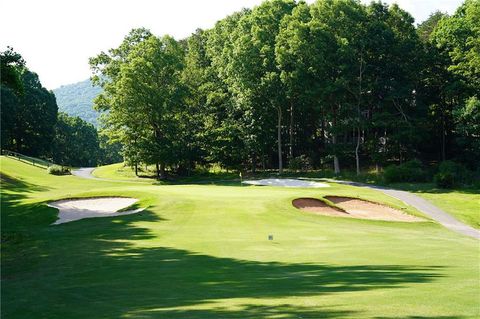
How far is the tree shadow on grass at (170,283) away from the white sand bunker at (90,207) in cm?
1144

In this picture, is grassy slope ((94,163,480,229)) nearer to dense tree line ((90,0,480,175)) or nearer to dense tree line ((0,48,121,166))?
dense tree line ((90,0,480,175))

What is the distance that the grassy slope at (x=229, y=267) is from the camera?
8.88 m

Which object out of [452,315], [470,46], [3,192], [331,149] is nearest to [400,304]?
[452,315]

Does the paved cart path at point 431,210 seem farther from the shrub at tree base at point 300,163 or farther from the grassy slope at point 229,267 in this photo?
the shrub at tree base at point 300,163

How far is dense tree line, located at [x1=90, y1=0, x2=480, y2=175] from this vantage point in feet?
186

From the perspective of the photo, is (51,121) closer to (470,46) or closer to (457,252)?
(470,46)

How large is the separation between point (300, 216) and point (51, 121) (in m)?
76.0

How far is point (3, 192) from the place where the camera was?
43.1 m

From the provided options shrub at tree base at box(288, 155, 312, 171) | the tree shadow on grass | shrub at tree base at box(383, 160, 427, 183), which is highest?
shrub at tree base at box(288, 155, 312, 171)

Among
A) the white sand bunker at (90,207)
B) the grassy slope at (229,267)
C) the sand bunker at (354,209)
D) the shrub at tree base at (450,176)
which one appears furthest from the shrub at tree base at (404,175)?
the white sand bunker at (90,207)

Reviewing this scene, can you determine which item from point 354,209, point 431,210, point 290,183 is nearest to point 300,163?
point 290,183

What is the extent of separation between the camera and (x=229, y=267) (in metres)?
13.8

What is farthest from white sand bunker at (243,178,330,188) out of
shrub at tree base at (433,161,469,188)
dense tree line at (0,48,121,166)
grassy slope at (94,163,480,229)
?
dense tree line at (0,48,121,166)

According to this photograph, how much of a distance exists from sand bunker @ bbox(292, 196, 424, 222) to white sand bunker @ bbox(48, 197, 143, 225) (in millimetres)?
11341
